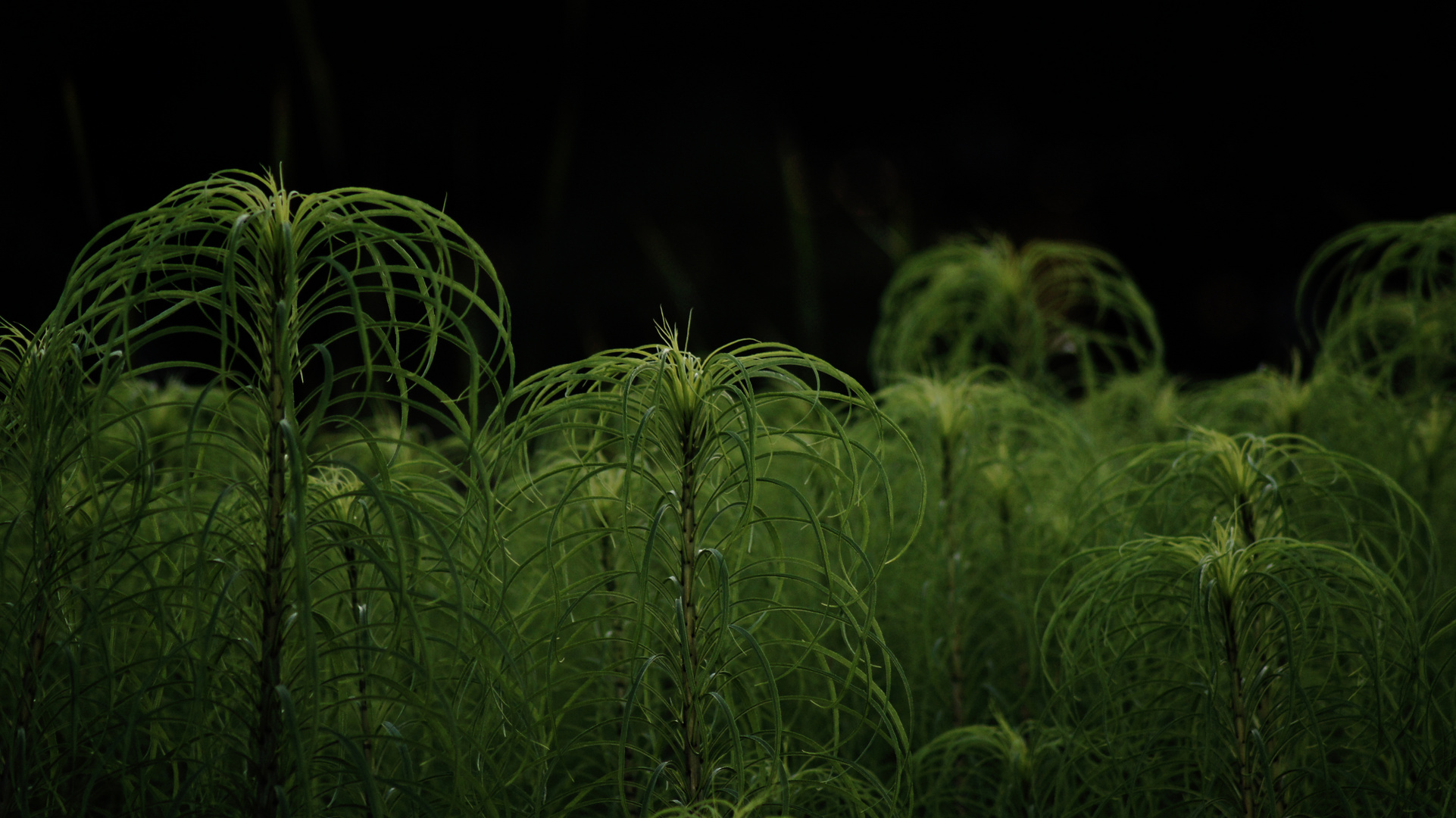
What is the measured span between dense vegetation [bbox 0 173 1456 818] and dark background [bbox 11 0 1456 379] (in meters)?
2.13

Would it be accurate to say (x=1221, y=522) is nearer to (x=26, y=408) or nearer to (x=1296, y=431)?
(x=1296, y=431)

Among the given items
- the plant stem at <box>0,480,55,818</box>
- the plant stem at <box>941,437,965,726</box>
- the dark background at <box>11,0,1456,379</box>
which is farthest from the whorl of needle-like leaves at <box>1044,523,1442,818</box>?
the dark background at <box>11,0,1456,379</box>

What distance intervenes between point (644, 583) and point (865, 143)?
3.87 metres

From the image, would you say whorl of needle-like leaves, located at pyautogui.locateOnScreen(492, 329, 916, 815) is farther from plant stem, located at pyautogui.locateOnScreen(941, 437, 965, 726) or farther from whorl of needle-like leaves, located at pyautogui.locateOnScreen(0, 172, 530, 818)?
plant stem, located at pyautogui.locateOnScreen(941, 437, 965, 726)

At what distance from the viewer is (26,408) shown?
73 cm

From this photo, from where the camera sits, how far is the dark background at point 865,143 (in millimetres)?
3402

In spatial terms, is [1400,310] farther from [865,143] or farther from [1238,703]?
[865,143]

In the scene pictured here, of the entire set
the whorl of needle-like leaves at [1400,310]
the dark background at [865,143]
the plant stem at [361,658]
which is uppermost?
the dark background at [865,143]

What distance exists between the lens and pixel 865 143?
423 cm

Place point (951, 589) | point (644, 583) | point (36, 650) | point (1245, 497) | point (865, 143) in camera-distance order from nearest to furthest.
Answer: point (644, 583), point (36, 650), point (1245, 497), point (951, 589), point (865, 143)

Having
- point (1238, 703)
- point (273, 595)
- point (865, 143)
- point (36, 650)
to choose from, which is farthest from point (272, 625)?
point (865, 143)

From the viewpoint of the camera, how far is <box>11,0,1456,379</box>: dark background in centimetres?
340

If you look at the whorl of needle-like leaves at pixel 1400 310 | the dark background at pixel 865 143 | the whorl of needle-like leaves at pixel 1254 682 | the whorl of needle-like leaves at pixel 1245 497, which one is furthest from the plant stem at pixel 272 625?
the dark background at pixel 865 143

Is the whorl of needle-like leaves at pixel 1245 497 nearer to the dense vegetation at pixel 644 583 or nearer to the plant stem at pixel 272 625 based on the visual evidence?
the dense vegetation at pixel 644 583
